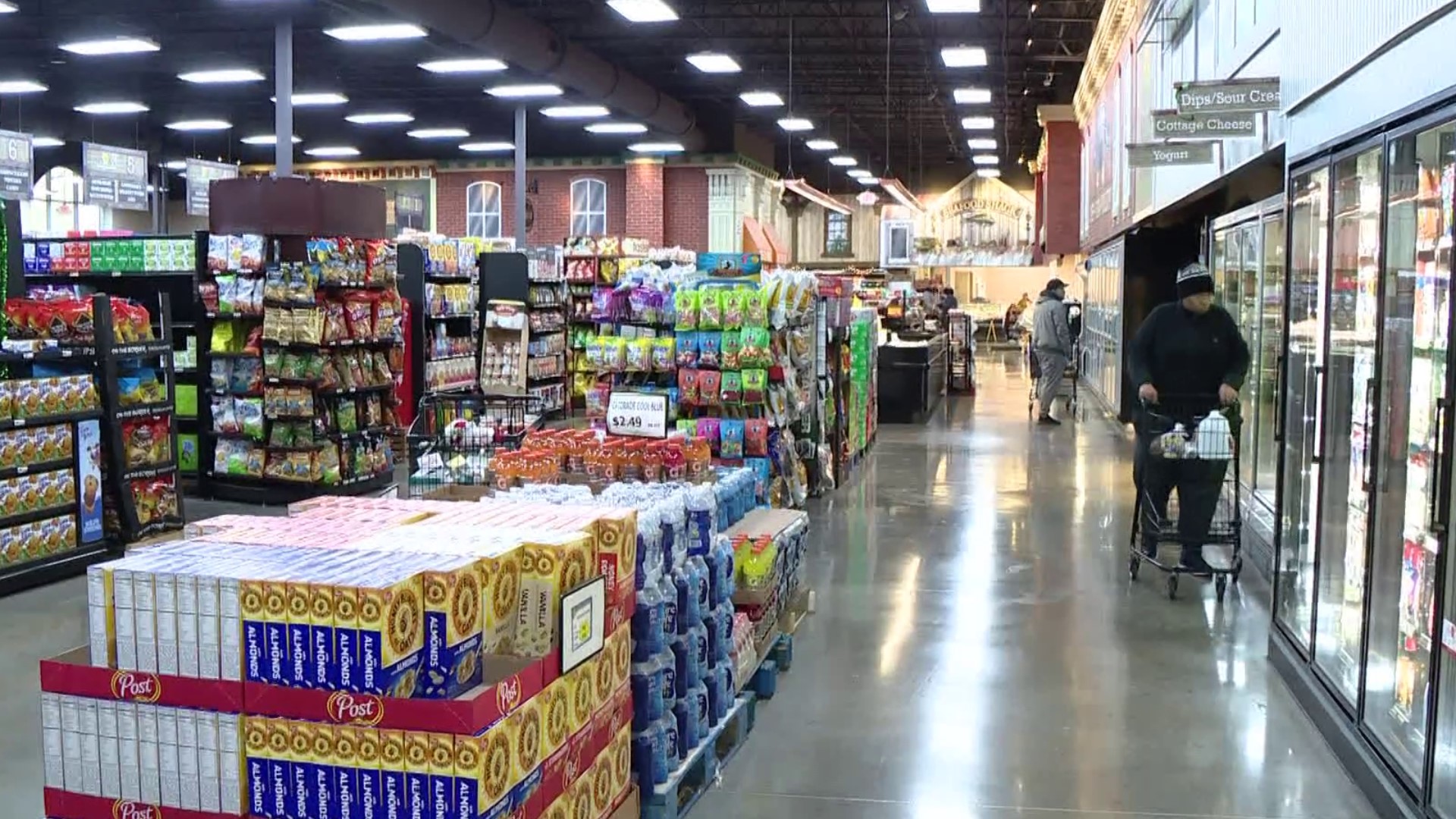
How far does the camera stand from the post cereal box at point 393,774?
8.63 ft

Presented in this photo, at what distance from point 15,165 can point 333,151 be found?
9796mm

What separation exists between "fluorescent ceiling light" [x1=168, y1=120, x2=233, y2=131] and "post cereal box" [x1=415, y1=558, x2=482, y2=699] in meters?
22.9

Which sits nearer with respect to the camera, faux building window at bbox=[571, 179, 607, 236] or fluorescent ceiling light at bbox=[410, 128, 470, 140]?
fluorescent ceiling light at bbox=[410, 128, 470, 140]

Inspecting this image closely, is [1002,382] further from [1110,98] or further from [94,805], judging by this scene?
[94,805]

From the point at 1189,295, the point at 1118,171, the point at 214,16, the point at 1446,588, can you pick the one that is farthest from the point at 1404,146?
the point at 214,16

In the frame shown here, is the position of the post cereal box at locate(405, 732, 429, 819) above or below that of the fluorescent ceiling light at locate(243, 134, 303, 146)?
below

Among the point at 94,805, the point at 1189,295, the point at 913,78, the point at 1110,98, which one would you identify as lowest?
the point at 94,805

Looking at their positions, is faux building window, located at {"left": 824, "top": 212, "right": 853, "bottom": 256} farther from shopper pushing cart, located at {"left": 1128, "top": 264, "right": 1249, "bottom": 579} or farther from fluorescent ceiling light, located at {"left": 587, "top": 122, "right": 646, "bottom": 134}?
shopper pushing cart, located at {"left": 1128, "top": 264, "right": 1249, "bottom": 579}

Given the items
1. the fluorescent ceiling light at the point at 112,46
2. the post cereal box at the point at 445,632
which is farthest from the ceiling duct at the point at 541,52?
the post cereal box at the point at 445,632

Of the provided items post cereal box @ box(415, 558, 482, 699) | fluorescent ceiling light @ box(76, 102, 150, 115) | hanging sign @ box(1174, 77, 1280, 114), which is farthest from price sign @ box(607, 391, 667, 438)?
fluorescent ceiling light @ box(76, 102, 150, 115)

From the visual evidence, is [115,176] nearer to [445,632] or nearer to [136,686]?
[136,686]

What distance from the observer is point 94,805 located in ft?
9.21

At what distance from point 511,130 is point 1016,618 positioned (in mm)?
19305

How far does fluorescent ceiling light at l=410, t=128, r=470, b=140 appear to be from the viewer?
23.7m
